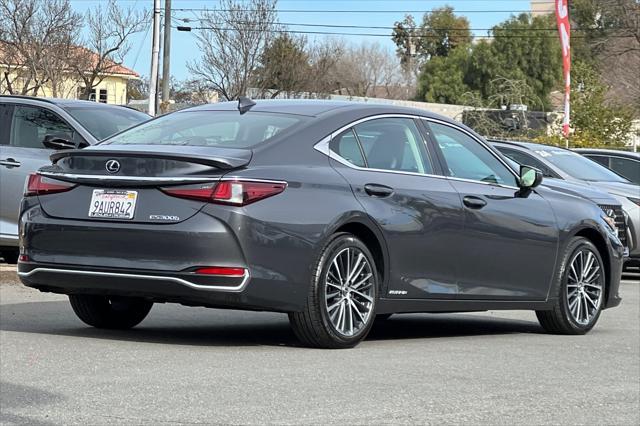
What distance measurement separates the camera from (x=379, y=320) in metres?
10.5

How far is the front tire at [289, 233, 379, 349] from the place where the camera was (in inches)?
310

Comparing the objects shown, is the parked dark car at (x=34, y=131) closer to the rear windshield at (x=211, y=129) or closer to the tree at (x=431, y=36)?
the rear windshield at (x=211, y=129)

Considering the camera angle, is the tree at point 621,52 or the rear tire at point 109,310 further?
the tree at point 621,52

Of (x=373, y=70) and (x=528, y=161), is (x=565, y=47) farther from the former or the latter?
(x=373, y=70)

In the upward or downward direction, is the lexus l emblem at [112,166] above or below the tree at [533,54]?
below

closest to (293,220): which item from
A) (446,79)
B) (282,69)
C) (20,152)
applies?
(20,152)

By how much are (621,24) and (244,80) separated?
70.3ft

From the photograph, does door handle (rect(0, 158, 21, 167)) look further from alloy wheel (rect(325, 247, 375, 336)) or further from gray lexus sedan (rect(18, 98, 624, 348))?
alloy wheel (rect(325, 247, 375, 336))

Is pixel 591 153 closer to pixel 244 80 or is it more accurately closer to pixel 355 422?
pixel 355 422

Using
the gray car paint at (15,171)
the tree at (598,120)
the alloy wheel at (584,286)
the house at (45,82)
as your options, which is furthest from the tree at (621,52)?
the alloy wheel at (584,286)

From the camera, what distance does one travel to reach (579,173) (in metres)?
16.4

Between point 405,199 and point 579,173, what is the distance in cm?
→ 828

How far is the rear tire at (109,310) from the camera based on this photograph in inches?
348

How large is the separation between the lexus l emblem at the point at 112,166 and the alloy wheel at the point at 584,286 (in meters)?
3.78
